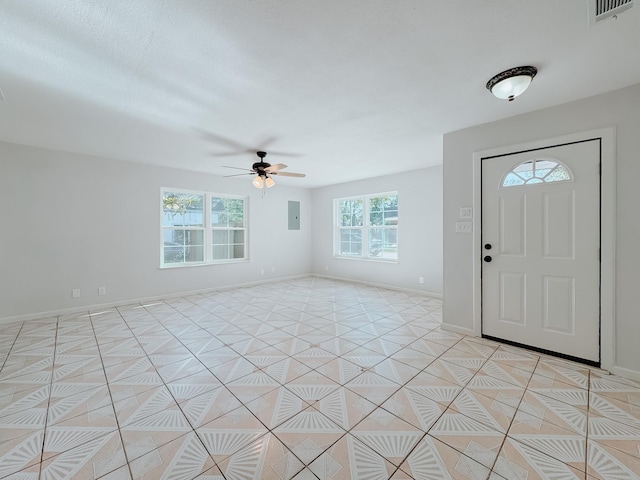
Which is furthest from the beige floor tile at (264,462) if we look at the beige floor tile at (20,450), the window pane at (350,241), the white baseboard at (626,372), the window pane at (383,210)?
the window pane at (350,241)

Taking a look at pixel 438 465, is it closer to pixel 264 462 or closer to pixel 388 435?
pixel 388 435

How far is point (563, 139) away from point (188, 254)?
5.77 meters

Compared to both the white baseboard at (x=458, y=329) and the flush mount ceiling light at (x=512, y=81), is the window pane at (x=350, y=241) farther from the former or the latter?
the flush mount ceiling light at (x=512, y=81)

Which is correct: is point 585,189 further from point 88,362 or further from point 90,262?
point 90,262

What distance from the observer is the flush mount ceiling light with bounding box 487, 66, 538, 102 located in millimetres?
2012

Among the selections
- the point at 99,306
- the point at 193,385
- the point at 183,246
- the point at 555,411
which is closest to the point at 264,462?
the point at 193,385

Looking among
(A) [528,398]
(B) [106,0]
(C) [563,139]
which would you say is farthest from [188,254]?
(C) [563,139]

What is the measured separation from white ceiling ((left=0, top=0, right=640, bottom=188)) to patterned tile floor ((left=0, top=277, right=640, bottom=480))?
95.2 inches

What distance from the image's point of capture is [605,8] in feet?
4.62

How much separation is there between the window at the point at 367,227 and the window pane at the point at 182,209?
3.14 m

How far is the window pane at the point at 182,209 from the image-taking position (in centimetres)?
507

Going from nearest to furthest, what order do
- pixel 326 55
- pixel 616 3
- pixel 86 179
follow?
pixel 616 3
pixel 326 55
pixel 86 179

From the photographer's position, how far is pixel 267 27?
1611mm

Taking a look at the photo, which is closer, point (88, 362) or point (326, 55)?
point (326, 55)
